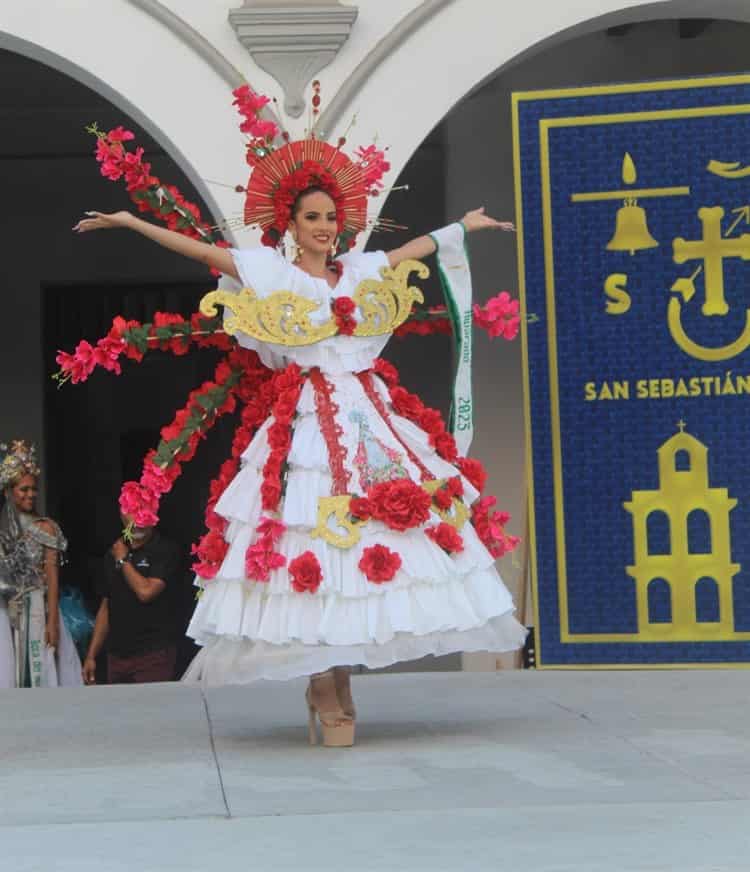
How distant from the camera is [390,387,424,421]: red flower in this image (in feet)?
19.6

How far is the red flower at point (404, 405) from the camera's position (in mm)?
5984

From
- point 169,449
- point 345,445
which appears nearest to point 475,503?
point 345,445

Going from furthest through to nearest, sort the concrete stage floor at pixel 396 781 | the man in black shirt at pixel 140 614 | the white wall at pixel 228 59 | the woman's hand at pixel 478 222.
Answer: the man in black shirt at pixel 140 614 → the white wall at pixel 228 59 → the woman's hand at pixel 478 222 → the concrete stage floor at pixel 396 781

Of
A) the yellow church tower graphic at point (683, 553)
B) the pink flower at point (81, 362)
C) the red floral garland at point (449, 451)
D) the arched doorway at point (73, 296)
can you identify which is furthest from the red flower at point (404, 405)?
the arched doorway at point (73, 296)

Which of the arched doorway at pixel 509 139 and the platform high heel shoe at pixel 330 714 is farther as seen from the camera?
the arched doorway at pixel 509 139

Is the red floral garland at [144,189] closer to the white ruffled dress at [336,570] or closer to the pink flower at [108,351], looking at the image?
the white ruffled dress at [336,570]

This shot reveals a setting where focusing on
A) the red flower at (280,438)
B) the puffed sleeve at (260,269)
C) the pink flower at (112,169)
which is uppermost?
the pink flower at (112,169)

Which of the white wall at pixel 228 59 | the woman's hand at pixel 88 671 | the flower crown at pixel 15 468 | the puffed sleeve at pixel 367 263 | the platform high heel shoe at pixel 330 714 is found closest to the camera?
the platform high heel shoe at pixel 330 714

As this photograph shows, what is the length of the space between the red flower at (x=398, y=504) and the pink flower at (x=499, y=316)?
33.8 inches

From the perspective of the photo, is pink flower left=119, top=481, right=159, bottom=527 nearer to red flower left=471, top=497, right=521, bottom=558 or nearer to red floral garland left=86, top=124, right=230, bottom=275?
red floral garland left=86, top=124, right=230, bottom=275

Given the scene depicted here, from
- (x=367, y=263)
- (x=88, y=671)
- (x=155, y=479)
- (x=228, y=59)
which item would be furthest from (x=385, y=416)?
(x=88, y=671)

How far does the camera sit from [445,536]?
568 cm

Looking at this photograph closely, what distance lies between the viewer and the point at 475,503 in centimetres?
609

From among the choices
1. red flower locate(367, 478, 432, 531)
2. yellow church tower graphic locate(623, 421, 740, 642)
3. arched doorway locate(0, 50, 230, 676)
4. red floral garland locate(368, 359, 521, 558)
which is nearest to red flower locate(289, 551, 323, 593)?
red flower locate(367, 478, 432, 531)
